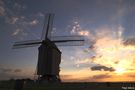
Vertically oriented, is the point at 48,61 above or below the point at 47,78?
above

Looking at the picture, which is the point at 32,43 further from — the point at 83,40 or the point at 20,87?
the point at 20,87

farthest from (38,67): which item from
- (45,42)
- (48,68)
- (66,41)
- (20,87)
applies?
(20,87)

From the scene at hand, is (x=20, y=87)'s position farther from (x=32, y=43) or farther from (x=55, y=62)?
(x=32, y=43)

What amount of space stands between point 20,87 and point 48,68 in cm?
3837

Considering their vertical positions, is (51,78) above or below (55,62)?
below

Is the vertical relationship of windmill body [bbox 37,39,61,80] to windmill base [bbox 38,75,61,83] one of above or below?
above

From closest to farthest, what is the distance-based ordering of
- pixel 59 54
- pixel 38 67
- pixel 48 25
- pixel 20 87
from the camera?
pixel 20 87
pixel 38 67
pixel 59 54
pixel 48 25

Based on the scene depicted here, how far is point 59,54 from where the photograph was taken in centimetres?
6116

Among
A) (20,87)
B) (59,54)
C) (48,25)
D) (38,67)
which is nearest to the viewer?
(20,87)

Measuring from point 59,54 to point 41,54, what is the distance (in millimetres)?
6420

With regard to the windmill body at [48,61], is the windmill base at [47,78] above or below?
below

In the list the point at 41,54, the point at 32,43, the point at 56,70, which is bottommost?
the point at 56,70

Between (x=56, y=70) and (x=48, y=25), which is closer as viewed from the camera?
(x=56, y=70)

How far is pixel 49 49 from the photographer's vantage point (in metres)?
56.7
